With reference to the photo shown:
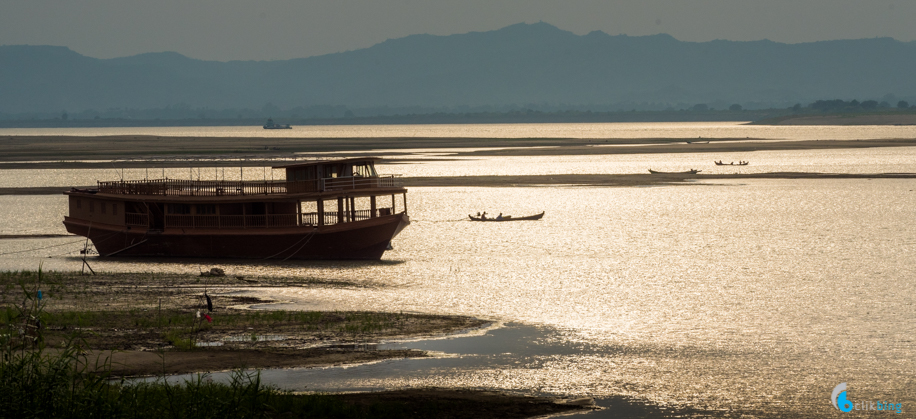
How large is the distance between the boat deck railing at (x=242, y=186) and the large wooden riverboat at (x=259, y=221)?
5cm

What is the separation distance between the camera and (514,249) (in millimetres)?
45906

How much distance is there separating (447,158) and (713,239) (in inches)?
3092

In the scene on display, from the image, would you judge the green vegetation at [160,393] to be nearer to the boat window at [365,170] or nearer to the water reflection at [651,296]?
the water reflection at [651,296]

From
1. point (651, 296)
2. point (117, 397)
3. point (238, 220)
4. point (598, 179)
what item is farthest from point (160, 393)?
point (598, 179)

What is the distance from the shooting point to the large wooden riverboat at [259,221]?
1683 inches

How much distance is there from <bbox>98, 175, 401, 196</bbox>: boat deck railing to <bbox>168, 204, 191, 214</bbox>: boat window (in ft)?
3.02

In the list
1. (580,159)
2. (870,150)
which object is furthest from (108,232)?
(870,150)

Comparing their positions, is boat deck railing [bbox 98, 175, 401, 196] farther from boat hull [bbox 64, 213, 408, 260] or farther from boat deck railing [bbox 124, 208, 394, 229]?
boat hull [bbox 64, 213, 408, 260]

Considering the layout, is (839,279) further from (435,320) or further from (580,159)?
(580,159)

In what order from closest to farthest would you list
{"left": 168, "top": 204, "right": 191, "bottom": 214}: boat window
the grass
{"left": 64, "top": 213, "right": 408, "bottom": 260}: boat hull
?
the grass, {"left": 64, "top": 213, "right": 408, "bottom": 260}: boat hull, {"left": 168, "top": 204, "right": 191, "bottom": 214}: boat window

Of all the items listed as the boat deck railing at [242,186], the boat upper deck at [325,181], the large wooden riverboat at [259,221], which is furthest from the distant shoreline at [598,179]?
the boat upper deck at [325,181]


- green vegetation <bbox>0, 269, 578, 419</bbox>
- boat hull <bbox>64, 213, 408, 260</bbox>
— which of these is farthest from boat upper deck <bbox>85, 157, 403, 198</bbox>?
green vegetation <bbox>0, 269, 578, 419</bbox>

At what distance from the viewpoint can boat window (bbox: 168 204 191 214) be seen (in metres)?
44.6

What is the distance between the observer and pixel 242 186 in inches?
1748
